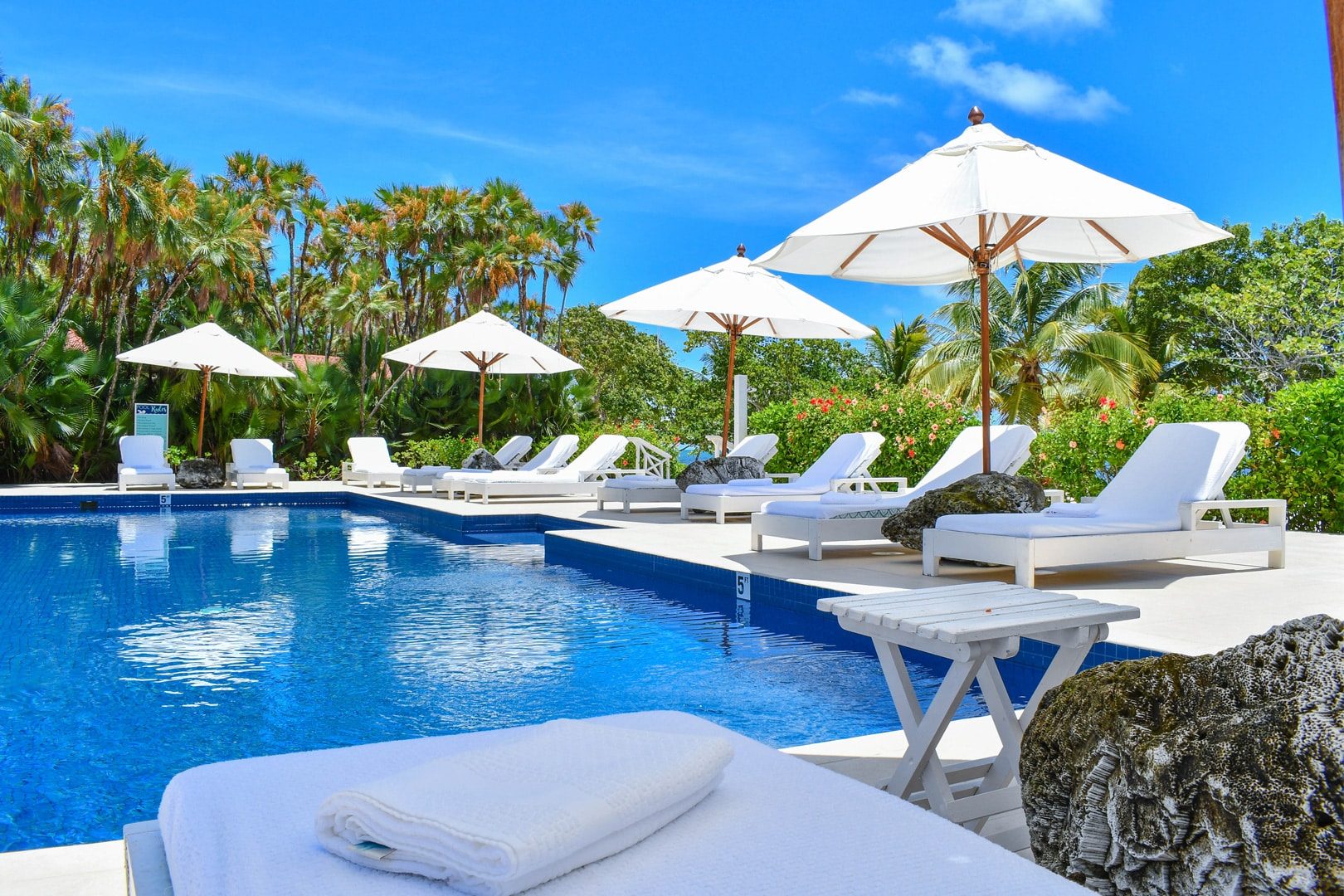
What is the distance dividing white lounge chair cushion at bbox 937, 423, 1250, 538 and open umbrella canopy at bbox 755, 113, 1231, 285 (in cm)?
124

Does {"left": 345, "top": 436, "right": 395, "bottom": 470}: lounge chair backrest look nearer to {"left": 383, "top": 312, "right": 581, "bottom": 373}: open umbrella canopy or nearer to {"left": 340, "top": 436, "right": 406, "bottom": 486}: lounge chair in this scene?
{"left": 340, "top": 436, "right": 406, "bottom": 486}: lounge chair

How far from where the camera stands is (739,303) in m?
10.3

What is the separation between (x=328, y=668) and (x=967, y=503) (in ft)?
13.2

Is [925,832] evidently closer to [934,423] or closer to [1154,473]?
[1154,473]

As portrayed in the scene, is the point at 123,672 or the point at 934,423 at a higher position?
the point at 934,423

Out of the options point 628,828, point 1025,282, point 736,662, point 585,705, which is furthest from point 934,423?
point 1025,282

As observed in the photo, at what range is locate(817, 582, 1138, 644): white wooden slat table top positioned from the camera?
234 cm

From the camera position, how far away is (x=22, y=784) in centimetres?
330

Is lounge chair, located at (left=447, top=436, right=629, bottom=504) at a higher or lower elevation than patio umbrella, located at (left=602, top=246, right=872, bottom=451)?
lower

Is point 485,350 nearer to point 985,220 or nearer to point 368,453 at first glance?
point 368,453

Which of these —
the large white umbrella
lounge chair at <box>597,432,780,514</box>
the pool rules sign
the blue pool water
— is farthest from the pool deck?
the pool rules sign

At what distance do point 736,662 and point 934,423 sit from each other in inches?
291

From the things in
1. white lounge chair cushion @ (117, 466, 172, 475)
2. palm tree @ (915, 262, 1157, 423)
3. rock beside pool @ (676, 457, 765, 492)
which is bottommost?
white lounge chair cushion @ (117, 466, 172, 475)

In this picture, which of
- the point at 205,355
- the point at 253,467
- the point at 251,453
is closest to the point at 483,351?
the point at 205,355
